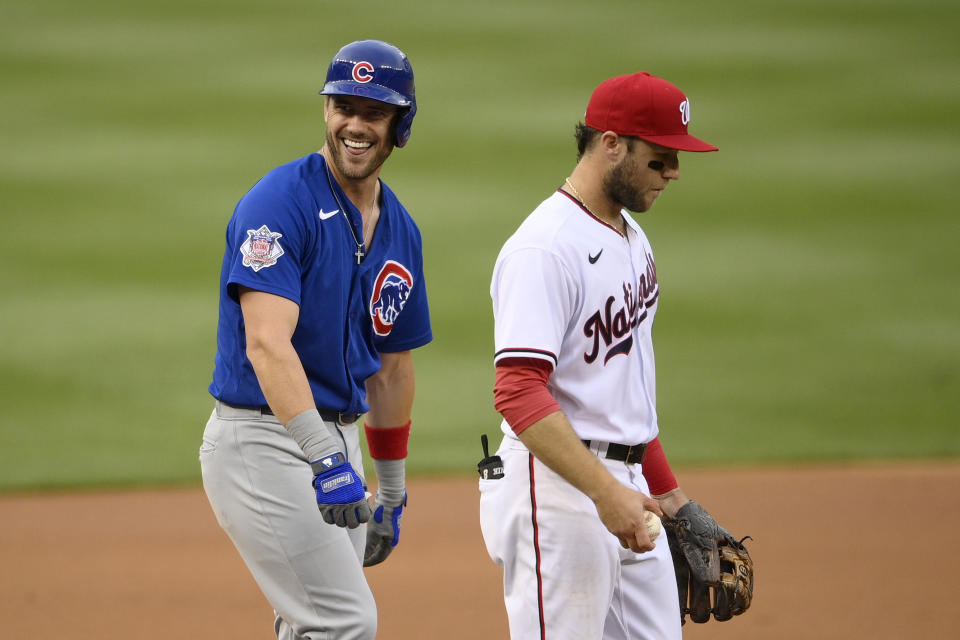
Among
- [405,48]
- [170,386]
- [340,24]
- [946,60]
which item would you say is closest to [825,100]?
[946,60]

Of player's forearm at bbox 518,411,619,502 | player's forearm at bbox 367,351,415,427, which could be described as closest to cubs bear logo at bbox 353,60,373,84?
player's forearm at bbox 367,351,415,427

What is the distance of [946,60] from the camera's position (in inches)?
501

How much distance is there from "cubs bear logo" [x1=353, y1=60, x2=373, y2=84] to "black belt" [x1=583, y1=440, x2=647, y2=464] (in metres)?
1.16

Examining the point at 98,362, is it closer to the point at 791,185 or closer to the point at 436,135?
the point at 436,135

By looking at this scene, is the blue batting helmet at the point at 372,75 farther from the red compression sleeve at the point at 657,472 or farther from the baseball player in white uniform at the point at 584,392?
the red compression sleeve at the point at 657,472

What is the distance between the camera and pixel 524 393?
2553 mm

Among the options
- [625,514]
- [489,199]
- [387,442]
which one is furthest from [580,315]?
[489,199]

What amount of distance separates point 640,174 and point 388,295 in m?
0.85

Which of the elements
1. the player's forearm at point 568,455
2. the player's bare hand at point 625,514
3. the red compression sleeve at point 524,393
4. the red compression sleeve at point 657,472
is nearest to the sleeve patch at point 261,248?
the red compression sleeve at point 524,393

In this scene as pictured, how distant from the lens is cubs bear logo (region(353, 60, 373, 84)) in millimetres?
3078

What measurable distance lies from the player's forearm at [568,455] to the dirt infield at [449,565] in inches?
92.6

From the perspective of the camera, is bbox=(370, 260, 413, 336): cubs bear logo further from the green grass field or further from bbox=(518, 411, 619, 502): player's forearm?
the green grass field

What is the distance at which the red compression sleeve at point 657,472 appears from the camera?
10.4 ft

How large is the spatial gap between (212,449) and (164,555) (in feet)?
9.31
